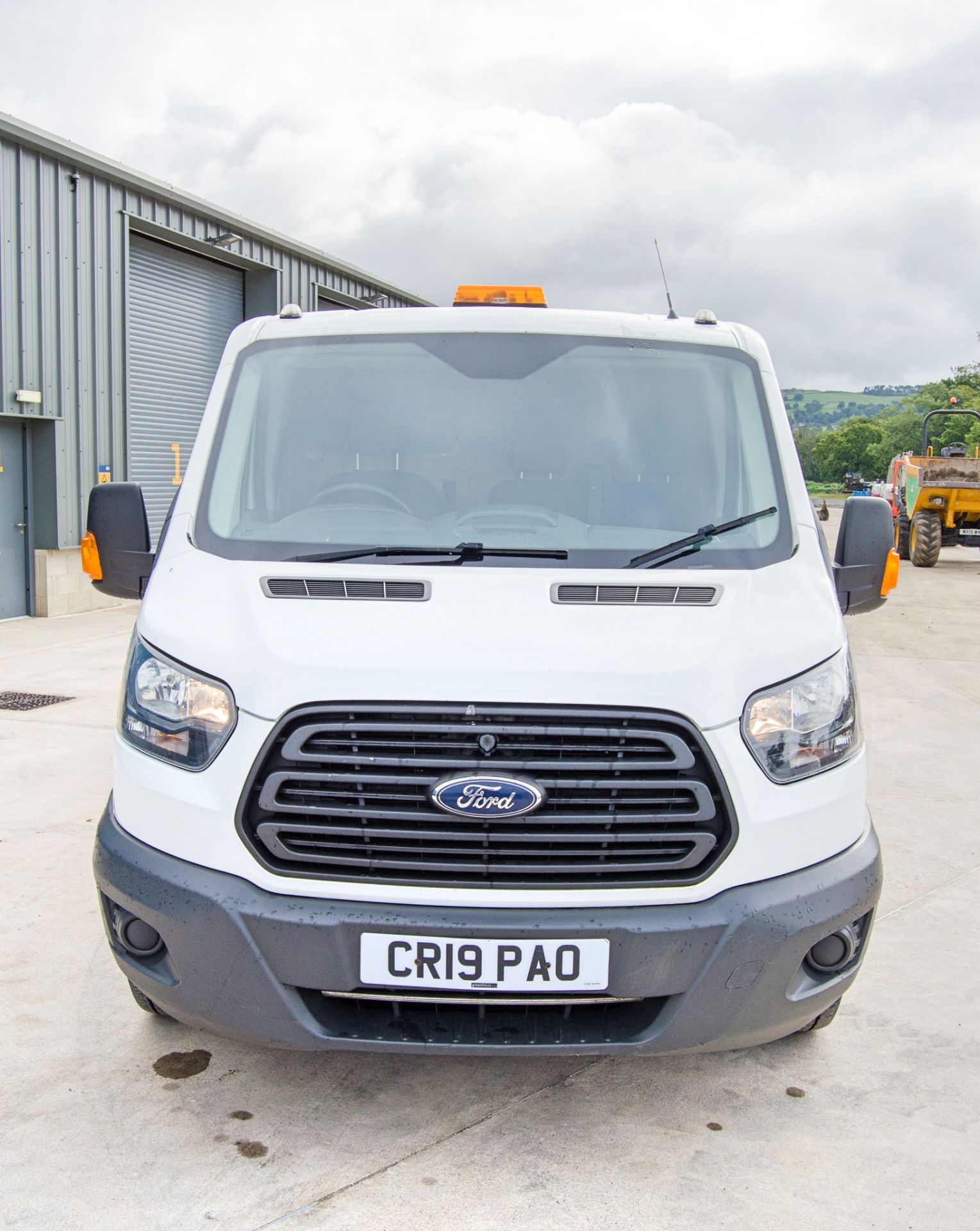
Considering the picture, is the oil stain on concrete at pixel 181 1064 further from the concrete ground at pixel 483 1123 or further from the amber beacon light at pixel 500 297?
the amber beacon light at pixel 500 297

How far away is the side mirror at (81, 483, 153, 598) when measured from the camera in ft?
10.8

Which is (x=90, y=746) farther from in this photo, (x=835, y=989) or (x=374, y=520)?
(x=835, y=989)

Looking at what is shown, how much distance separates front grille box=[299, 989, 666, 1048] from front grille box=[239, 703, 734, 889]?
11.4 inches

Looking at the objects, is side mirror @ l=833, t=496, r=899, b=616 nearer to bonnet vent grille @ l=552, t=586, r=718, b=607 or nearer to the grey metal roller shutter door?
bonnet vent grille @ l=552, t=586, r=718, b=607

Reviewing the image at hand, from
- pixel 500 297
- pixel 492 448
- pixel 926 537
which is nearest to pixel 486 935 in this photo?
pixel 492 448

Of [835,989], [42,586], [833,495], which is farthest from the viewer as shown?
[833,495]

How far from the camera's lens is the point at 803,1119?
282 centimetres

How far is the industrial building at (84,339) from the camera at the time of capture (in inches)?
458

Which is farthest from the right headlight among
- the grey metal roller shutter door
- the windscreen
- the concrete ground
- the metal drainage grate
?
the grey metal roller shutter door

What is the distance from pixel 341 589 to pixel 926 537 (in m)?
18.0

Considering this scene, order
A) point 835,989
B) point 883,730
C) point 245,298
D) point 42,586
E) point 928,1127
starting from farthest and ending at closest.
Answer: point 245,298, point 42,586, point 883,730, point 928,1127, point 835,989

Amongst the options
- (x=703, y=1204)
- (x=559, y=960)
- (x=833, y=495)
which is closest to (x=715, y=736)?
(x=559, y=960)

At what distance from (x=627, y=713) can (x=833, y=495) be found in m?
89.6

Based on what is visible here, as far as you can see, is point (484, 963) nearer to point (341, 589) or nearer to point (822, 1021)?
point (341, 589)
